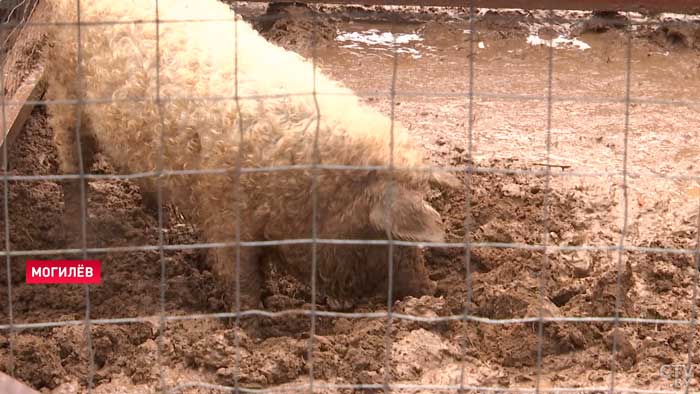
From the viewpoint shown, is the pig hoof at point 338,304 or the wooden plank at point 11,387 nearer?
the wooden plank at point 11,387

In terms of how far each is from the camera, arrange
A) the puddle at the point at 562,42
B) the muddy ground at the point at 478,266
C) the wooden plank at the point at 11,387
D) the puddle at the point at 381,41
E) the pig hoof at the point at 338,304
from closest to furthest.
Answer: the wooden plank at the point at 11,387, the muddy ground at the point at 478,266, the pig hoof at the point at 338,304, the puddle at the point at 381,41, the puddle at the point at 562,42

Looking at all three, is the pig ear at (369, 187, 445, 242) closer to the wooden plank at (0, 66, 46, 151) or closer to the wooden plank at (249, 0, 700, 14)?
the wooden plank at (249, 0, 700, 14)

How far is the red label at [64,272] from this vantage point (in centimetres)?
491

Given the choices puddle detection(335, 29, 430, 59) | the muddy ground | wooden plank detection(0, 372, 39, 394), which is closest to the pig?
the muddy ground

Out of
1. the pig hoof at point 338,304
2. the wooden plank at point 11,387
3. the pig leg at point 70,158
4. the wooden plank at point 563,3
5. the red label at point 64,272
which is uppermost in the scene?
the wooden plank at point 563,3

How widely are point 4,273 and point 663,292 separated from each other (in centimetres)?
311

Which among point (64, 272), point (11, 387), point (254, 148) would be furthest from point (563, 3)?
point (11, 387)

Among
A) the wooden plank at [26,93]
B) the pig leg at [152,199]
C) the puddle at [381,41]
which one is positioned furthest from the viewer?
the puddle at [381,41]

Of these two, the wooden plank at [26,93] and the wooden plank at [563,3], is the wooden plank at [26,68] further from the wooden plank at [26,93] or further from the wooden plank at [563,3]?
the wooden plank at [563,3]

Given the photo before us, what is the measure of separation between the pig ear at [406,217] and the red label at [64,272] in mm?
1338

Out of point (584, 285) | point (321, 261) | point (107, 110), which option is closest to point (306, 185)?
point (321, 261)

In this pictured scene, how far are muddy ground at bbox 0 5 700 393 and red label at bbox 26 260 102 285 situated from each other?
110 mm

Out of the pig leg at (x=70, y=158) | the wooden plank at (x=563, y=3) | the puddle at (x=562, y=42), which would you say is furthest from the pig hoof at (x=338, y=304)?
the puddle at (x=562, y=42)

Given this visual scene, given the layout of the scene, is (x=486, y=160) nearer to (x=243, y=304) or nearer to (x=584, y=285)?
(x=584, y=285)
